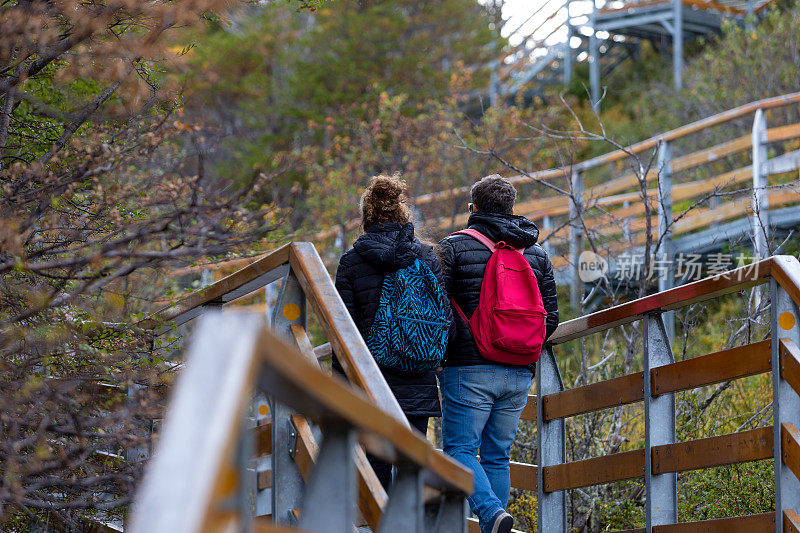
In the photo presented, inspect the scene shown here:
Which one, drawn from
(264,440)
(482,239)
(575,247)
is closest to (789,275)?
(482,239)

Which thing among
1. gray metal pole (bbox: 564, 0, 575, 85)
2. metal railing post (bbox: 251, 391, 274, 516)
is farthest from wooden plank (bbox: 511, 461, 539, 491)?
gray metal pole (bbox: 564, 0, 575, 85)

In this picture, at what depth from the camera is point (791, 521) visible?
320cm

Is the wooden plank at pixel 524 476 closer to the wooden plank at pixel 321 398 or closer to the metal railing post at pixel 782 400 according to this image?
the metal railing post at pixel 782 400

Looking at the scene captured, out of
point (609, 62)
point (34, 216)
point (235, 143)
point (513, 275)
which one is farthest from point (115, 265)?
point (609, 62)

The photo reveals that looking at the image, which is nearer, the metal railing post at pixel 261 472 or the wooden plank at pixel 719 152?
the metal railing post at pixel 261 472

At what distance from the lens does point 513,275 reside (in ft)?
12.9

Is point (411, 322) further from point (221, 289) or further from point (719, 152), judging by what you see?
point (719, 152)

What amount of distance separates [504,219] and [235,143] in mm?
13953

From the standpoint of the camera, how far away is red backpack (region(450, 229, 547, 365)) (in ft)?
12.7

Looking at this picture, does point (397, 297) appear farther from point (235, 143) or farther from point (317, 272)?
point (235, 143)

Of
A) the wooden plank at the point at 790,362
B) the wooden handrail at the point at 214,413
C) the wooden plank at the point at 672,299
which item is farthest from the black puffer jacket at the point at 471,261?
the wooden handrail at the point at 214,413

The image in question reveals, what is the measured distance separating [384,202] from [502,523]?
1.37 m

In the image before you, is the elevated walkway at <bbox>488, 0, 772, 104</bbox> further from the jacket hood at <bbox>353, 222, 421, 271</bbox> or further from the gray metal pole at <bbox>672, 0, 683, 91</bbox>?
the jacket hood at <bbox>353, 222, 421, 271</bbox>

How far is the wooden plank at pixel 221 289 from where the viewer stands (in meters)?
3.35
